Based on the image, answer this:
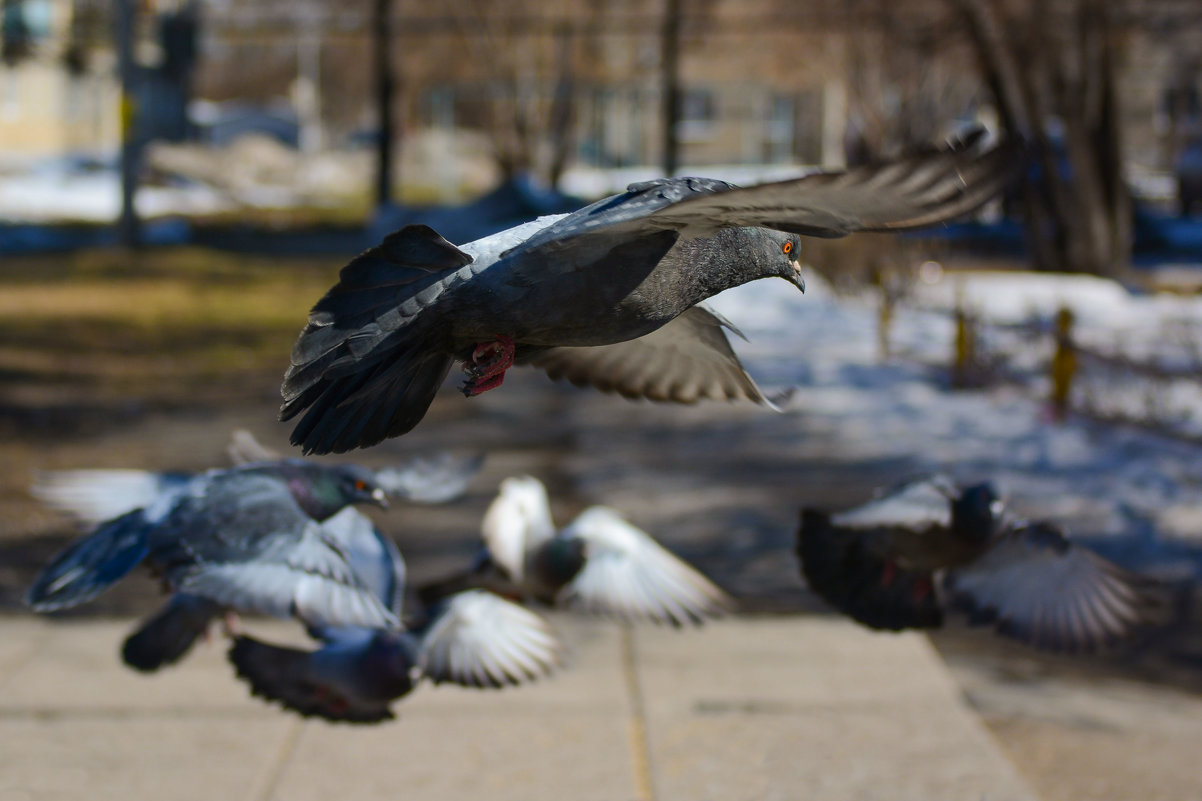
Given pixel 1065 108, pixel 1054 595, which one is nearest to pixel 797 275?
pixel 1054 595

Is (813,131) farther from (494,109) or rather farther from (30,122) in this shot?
(30,122)

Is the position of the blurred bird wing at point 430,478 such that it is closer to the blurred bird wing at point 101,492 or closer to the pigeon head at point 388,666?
the pigeon head at point 388,666

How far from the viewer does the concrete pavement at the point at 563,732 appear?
4.03 metres

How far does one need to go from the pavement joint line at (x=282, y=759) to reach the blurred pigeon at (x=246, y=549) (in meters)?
1.24

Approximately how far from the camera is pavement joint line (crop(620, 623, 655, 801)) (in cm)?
405

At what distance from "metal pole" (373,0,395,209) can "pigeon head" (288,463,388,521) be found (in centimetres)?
1958

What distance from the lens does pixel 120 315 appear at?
45.4 ft

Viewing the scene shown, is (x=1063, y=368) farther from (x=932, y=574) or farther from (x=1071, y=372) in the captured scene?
(x=932, y=574)

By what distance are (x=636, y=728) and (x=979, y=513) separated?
187 cm

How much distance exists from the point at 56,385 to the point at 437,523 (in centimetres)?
484

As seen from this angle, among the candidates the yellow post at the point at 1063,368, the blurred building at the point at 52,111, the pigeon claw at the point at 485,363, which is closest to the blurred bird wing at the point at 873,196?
the pigeon claw at the point at 485,363

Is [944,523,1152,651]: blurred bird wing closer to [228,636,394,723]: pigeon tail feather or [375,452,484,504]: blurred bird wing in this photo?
[375,452,484,504]: blurred bird wing

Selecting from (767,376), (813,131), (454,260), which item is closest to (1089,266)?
(767,376)

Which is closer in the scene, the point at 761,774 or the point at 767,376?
the point at 761,774
